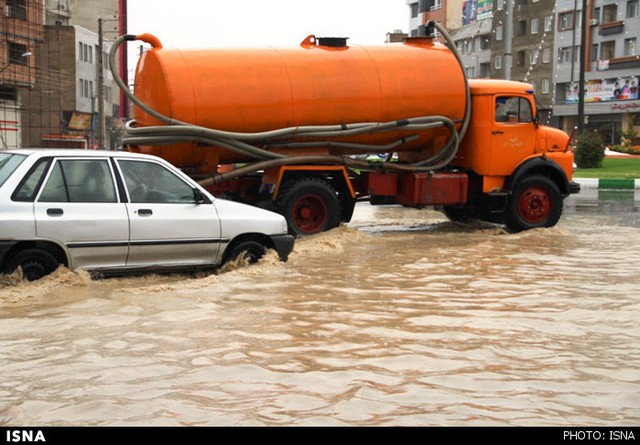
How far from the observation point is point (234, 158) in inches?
524

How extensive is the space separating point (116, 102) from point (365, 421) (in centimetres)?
7624

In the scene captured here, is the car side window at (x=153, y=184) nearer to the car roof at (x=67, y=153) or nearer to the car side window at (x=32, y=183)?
the car roof at (x=67, y=153)

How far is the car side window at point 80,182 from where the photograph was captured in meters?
8.41

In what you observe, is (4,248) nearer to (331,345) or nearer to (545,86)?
(331,345)

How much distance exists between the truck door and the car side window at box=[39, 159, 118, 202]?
7.53 meters

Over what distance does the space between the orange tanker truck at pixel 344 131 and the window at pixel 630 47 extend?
43.6m

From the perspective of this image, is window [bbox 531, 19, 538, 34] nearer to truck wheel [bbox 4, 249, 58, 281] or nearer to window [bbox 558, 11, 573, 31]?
window [bbox 558, 11, 573, 31]

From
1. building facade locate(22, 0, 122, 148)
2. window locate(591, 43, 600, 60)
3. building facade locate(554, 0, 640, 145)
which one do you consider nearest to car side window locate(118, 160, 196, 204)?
building facade locate(22, 0, 122, 148)

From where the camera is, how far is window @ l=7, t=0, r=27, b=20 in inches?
1810

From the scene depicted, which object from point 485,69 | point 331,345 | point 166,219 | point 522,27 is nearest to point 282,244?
point 166,219

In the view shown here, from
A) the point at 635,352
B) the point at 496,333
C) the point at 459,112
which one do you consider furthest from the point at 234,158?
the point at 635,352

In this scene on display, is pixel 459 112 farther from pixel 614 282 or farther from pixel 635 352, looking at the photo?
pixel 635 352

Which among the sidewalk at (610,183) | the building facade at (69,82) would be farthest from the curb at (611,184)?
the building facade at (69,82)

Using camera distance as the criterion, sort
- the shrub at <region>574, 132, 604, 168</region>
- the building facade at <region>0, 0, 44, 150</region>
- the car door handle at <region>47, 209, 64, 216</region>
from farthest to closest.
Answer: the building facade at <region>0, 0, 44, 150</region>, the shrub at <region>574, 132, 604, 168</region>, the car door handle at <region>47, 209, 64, 216</region>
